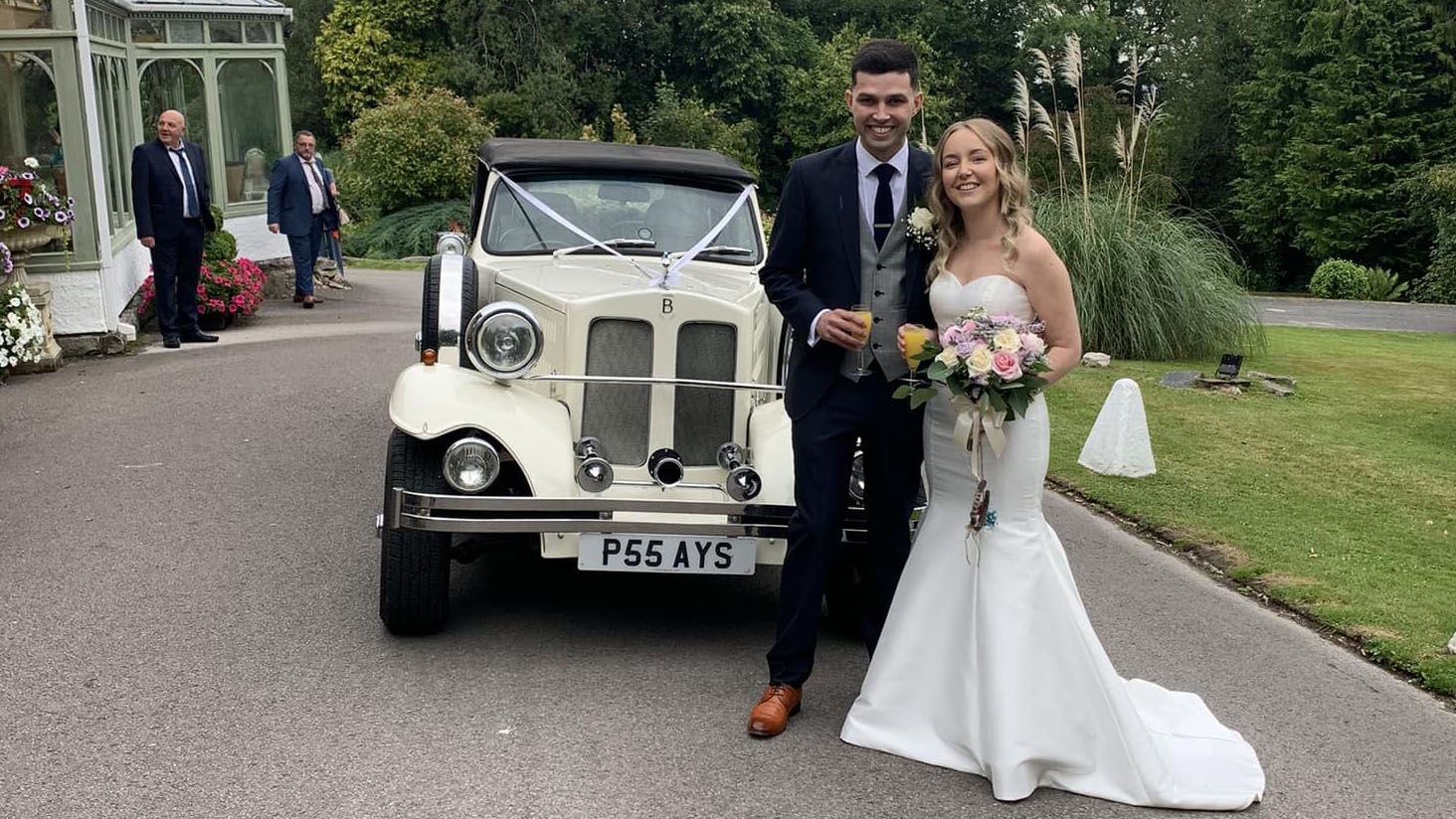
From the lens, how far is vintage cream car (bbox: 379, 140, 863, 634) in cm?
522

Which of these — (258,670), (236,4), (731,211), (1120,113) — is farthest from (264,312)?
(1120,113)

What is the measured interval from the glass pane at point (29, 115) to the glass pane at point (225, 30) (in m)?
→ 5.83

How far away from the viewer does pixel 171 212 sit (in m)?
12.6

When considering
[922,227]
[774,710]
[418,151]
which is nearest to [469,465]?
[774,710]

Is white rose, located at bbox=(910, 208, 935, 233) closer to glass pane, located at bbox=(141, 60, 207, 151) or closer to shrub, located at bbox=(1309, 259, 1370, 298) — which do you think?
glass pane, located at bbox=(141, 60, 207, 151)

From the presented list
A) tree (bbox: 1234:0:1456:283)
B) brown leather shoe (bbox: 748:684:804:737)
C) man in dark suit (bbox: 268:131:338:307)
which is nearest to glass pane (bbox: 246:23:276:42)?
man in dark suit (bbox: 268:131:338:307)

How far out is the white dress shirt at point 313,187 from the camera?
16.5 m

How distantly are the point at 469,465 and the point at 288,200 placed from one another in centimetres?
1220

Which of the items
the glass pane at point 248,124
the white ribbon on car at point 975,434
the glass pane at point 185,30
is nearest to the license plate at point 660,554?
the white ribbon on car at point 975,434

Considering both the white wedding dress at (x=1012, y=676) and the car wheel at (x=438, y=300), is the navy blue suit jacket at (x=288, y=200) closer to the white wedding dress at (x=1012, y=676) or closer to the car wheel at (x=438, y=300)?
the car wheel at (x=438, y=300)

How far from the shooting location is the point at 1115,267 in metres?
14.1

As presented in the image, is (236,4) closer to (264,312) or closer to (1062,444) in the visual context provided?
(264,312)

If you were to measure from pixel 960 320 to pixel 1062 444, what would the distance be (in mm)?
6131

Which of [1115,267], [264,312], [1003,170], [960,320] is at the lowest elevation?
[264,312]
